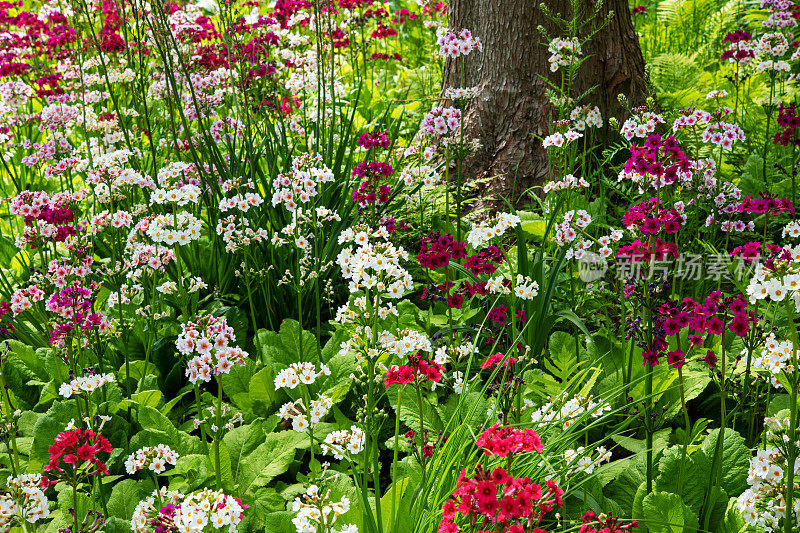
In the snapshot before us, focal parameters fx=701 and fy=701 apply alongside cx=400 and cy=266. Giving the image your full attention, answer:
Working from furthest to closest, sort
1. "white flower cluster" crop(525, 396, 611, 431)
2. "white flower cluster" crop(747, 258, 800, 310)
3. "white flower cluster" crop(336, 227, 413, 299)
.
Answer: "white flower cluster" crop(525, 396, 611, 431)
"white flower cluster" crop(336, 227, 413, 299)
"white flower cluster" crop(747, 258, 800, 310)

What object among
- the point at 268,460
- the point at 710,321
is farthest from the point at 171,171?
the point at 710,321

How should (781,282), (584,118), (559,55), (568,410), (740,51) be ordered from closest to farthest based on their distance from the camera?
(781,282) → (568,410) → (559,55) → (584,118) → (740,51)

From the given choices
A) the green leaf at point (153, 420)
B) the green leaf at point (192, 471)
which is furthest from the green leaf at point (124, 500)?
the green leaf at point (153, 420)

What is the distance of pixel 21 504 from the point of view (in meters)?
1.72

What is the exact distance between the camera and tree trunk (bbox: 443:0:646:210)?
172 inches

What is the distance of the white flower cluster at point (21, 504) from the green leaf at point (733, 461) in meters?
1.97

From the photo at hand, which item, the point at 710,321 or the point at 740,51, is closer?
the point at 710,321

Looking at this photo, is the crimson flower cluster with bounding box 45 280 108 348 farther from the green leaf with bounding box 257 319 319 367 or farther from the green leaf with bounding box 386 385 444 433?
the green leaf with bounding box 386 385 444 433

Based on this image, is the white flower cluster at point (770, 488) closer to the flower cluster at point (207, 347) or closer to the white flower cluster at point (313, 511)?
the white flower cluster at point (313, 511)

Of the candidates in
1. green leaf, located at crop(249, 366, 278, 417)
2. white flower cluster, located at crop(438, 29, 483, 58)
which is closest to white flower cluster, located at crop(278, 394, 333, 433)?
Answer: green leaf, located at crop(249, 366, 278, 417)

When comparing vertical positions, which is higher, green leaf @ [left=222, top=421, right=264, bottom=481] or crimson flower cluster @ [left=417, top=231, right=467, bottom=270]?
crimson flower cluster @ [left=417, top=231, right=467, bottom=270]

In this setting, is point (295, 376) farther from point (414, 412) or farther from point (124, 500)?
point (124, 500)

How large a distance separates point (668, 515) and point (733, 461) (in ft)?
1.30

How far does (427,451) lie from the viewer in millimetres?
1873
